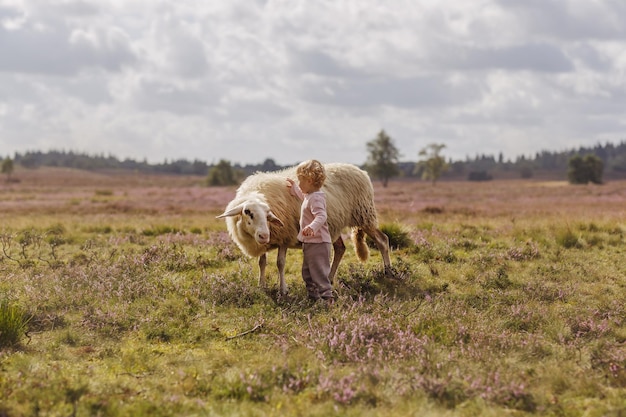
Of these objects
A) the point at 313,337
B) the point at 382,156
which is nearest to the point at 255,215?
the point at 313,337

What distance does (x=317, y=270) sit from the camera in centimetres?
823

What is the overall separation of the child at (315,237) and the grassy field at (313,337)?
36 centimetres

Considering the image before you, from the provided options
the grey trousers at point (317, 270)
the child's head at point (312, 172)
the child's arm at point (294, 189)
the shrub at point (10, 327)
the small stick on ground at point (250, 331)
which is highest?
the child's head at point (312, 172)

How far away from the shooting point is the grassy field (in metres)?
4.94

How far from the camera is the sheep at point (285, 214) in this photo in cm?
830

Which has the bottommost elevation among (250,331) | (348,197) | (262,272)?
(250,331)

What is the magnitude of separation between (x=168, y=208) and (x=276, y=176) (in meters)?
18.8

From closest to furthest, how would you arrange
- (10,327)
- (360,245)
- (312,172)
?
(10,327) → (312,172) → (360,245)

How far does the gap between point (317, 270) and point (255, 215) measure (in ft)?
4.17

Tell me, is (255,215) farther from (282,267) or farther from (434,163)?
(434,163)

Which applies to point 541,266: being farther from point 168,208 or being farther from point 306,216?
point 168,208

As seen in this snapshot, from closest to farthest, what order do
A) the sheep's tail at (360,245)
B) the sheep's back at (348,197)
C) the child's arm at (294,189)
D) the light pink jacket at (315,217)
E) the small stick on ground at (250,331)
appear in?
the small stick on ground at (250,331), the light pink jacket at (315,217), the child's arm at (294,189), the sheep's back at (348,197), the sheep's tail at (360,245)

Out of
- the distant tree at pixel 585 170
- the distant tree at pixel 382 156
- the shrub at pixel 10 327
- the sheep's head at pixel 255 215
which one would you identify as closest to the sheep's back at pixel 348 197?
the sheep's head at pixel 255 215

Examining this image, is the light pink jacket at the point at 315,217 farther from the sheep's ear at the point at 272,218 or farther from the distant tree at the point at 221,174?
the distant tree at the point at 221,174
